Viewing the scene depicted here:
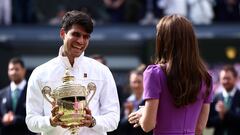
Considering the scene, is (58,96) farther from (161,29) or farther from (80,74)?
(161,29)

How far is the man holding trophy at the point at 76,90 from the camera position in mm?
4629

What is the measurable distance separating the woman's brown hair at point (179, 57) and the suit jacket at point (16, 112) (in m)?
4.40

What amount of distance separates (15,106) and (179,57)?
181 inches

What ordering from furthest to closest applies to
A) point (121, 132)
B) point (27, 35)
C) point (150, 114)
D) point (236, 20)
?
point (236, 20) → point (27, 35) → point (121, 132) → point (150, 114)

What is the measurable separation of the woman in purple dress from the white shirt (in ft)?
0.83

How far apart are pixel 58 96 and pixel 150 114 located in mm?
523

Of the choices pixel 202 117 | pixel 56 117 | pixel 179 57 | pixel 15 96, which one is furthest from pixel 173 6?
pixel 56 117

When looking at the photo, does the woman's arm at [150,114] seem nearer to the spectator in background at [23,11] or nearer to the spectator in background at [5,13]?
the spectator in background at [5,13]

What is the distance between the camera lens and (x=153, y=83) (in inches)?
181

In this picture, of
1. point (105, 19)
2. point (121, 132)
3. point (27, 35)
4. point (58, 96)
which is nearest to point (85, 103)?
point (58, 96)

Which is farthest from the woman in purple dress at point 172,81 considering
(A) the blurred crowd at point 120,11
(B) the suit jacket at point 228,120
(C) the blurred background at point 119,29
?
(A) the blurred crowd at point 120,11

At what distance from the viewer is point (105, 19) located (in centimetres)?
1449

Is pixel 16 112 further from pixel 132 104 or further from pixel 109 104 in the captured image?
pixel 109 104

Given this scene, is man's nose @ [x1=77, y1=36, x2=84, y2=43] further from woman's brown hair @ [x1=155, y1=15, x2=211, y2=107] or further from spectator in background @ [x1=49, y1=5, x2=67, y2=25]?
spectator in background @ [x1=49, y1=5, x2=67, y2=25]
